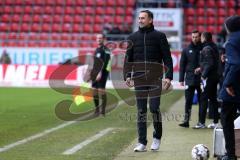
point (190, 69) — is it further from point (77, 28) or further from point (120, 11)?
point (120, 11)

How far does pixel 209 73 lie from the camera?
43.5ft

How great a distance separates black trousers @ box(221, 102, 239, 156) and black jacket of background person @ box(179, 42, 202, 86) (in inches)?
194

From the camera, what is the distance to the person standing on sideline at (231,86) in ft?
27.1

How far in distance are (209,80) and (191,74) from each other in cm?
40

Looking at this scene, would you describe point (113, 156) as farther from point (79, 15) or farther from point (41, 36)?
point (79, 15)

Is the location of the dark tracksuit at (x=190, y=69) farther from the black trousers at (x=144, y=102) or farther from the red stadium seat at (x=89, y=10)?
the red stadium seat at (x=89, y=10)

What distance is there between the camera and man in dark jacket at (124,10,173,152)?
9.88 meters

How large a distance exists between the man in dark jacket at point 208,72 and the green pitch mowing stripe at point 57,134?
1528 mm

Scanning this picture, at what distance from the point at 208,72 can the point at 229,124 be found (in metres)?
4.74

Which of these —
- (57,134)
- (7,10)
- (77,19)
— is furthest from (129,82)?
(7,10)

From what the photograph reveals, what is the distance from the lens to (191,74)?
13570mm

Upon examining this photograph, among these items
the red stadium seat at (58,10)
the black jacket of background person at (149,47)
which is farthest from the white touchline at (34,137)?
the red stadium seat at (58,10)

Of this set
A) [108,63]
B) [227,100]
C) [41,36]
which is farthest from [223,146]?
[41,36]

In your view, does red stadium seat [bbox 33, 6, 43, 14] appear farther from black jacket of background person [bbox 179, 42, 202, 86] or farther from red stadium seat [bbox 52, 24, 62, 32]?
black jacket of background person [bbox 179, 42, 202, 86]
